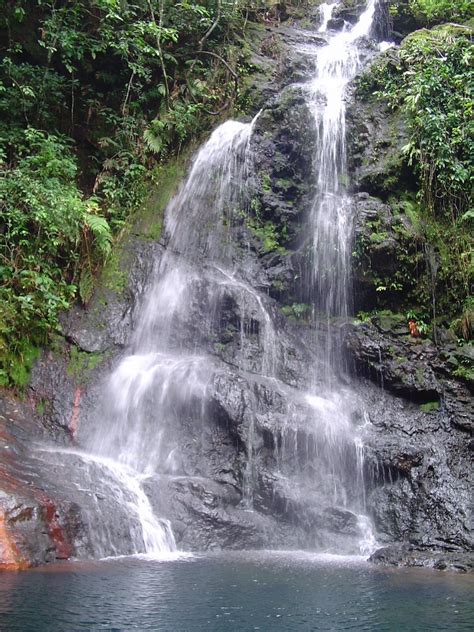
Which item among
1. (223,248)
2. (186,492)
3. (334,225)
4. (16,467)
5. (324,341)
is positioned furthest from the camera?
(223,248)

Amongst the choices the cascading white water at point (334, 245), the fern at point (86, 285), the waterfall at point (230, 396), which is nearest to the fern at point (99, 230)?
the fern at point (86, 285)

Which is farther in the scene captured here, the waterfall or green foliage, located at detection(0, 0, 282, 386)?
green foliage, located at detection(0, 0, 282, 386)

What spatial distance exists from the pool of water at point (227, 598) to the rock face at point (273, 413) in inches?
33.4

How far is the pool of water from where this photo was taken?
4156 millimetres

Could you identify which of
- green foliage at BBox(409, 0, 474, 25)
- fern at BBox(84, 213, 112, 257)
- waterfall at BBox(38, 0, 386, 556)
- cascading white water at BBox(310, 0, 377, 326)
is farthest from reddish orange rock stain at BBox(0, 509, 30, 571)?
green foliage at BBox(409, 0, 474, 25)

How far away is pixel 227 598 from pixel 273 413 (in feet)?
13.7

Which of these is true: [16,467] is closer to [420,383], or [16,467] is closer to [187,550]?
[187,550]

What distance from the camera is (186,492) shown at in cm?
772

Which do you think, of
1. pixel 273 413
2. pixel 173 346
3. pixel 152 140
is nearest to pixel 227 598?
pixel 273 413

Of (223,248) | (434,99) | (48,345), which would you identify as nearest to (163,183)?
(223,248)

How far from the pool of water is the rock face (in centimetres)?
85

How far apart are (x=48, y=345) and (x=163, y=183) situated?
5221 millimetres

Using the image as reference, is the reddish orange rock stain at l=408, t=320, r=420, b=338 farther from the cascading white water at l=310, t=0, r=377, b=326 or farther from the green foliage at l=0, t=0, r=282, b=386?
the green foliage at l=0, t=0, r=282, b=386

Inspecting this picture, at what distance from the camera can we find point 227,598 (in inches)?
190
